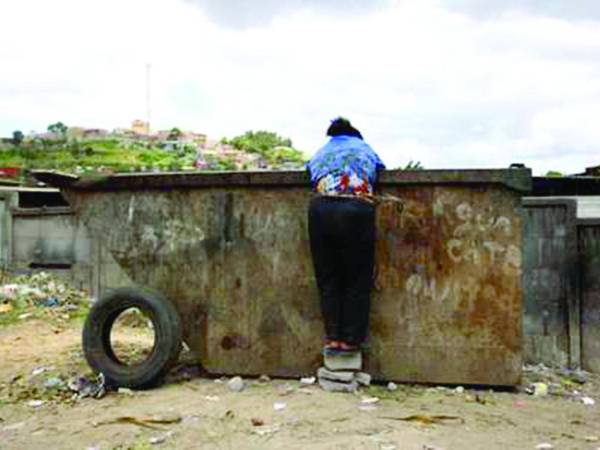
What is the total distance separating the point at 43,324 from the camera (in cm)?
927

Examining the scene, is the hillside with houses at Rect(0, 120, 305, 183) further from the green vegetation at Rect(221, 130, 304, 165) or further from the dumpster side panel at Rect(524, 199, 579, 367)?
the dumpster side panel at Rect(524, 199, 579, 367)

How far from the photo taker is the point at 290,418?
4844 millimetres

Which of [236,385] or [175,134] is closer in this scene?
[236,385]

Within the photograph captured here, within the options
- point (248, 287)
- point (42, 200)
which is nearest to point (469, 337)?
point (248, 287)

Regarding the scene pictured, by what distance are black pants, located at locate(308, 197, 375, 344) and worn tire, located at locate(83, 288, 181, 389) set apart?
1.18 meters

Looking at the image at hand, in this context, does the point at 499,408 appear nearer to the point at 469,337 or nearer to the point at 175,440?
the point at 469,337

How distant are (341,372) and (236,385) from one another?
2.58ft

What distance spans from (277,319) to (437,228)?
1413mm

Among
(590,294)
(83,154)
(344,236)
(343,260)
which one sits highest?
(83,154)

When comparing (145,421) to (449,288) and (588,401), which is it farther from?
(588,401)

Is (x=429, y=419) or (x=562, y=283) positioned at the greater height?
(x=562, y=283)

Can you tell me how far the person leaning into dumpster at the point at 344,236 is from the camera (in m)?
5.46

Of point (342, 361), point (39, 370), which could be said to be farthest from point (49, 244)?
point (342, 361)

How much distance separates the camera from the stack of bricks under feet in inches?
216
